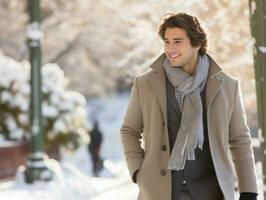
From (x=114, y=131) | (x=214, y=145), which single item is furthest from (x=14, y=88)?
(x=114, y=131)

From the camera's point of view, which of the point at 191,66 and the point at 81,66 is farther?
the point at 81,66

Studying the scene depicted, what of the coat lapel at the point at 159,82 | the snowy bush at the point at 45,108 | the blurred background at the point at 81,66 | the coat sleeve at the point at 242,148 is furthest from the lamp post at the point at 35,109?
the coat sleeve at the point at 242,148

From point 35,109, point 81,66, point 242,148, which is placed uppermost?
point 81,66

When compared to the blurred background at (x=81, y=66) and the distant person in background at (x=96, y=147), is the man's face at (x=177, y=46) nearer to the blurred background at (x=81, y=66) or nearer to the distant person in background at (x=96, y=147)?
the blurred background at (x=81, y=66)

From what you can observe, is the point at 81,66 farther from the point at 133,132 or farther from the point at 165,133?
the point at 165,133

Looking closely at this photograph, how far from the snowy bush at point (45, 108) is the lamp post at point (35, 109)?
14.5 feet

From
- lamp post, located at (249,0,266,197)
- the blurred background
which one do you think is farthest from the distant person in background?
lamp post, located at (249,0,266,197)

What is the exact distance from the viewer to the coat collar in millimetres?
3889

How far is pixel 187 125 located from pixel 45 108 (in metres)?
12.5

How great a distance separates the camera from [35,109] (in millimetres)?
11359

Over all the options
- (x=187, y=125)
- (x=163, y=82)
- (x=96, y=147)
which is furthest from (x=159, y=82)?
(x=96, y=147)

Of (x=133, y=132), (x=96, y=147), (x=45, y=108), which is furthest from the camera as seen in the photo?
(x=96, y=147)

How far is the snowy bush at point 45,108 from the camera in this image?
52.3ft

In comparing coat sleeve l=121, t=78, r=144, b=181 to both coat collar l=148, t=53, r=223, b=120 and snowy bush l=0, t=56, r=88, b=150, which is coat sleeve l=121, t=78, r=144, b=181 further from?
snowy bush l=0, t=56, r=88, b=150
